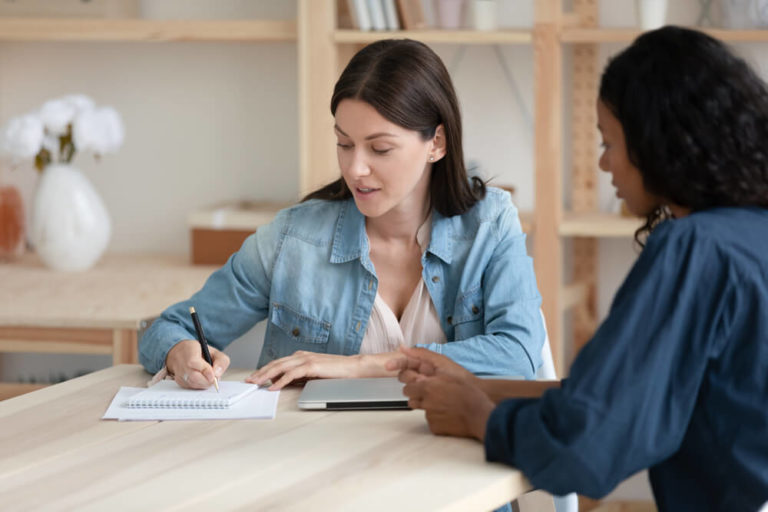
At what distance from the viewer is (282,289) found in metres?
1.83

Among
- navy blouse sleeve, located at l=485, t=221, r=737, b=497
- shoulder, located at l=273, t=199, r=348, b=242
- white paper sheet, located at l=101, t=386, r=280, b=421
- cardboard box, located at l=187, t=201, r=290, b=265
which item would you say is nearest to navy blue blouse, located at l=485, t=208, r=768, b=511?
navy blouse sleeve, located at l=485, t=221, r=737, b=497

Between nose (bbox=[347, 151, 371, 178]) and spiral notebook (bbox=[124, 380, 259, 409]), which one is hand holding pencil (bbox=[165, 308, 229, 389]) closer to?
spiral notebook (bbox=[124, 380, 259, 409])

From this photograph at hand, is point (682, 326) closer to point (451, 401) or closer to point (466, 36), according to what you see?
point (451, 401)

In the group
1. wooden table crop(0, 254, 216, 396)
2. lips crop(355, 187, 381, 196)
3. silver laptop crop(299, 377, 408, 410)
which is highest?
lips crop(355, 187, 381, 196)

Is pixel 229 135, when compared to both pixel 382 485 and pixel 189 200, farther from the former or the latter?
pixel 382 485

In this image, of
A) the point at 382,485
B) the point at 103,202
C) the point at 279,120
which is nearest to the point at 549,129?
the point at 279,120

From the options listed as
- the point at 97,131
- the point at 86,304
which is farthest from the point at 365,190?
the point at 97,131

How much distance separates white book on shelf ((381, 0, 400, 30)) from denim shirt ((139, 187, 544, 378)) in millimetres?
1115

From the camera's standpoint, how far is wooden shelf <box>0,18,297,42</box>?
2957 mm

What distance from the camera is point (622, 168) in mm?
1212

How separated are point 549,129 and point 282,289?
125 cm

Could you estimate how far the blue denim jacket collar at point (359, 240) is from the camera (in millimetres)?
1807

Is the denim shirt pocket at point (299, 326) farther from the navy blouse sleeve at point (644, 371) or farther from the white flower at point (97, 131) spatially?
the white flower at point (97, 131)

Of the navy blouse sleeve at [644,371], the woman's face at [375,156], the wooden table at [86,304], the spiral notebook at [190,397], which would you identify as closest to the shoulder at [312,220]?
the woman's face at [375,156]
